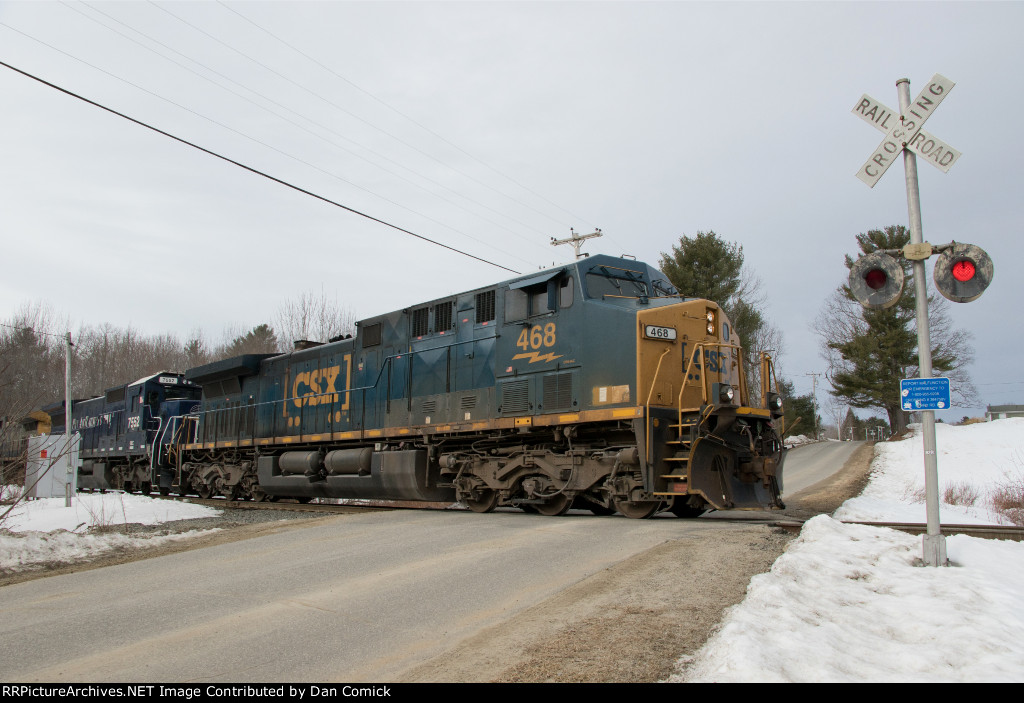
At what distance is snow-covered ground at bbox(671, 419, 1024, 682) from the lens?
3.63 m

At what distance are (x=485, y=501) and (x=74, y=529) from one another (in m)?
6.79

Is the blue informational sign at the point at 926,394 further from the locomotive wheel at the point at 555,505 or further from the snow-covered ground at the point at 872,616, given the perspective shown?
the locomotive wheel at the point at 555,505

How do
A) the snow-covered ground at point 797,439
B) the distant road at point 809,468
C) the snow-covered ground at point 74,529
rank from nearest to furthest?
1. the snow-covered ground at point 74,529
2. the distant road at point 809,468
3. the snow-covered ground at point 797,439

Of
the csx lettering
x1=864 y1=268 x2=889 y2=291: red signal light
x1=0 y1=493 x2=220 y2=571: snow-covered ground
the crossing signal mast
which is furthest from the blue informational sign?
the csx lettering

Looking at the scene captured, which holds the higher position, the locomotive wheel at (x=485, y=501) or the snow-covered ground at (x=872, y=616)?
the snow-covered ground at (x=872, y=616)

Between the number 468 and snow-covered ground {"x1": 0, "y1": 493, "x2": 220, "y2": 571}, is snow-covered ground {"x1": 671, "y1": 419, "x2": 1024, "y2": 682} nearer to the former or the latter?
the number 468

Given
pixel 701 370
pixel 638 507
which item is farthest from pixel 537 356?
pixel 638 507

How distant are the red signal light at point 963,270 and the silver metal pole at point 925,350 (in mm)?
267

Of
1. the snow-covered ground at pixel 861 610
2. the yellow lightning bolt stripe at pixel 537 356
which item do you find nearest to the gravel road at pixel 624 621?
the snow-covered ground at pixel 861 610

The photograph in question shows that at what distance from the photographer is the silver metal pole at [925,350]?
6.22 meters

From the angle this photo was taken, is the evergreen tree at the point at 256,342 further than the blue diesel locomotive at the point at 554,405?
Yes

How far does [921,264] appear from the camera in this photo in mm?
6625

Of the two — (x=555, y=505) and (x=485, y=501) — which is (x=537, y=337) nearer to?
(x=555, y=505)

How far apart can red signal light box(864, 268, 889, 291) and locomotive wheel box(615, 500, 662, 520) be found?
14.1ft
